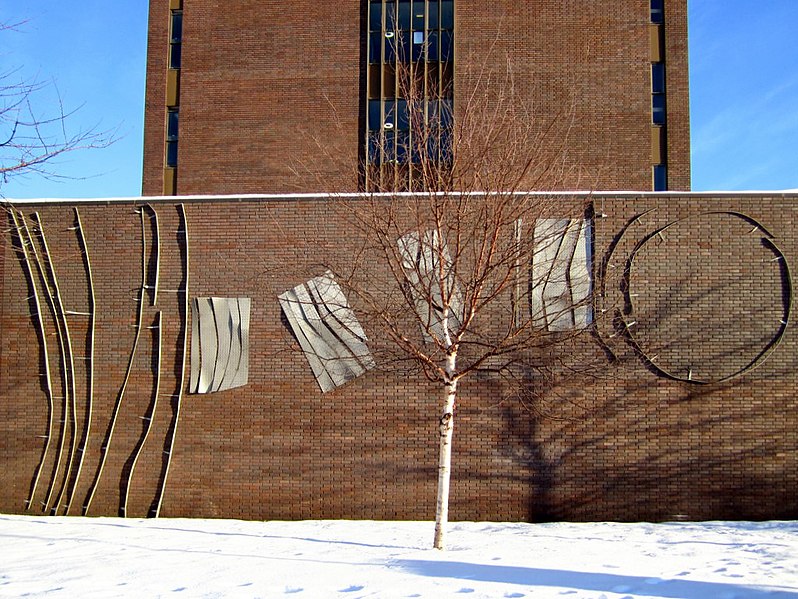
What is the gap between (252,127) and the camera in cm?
2059

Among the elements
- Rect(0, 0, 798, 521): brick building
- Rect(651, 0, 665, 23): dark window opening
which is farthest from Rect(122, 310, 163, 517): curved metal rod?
Rect(651, 0, 665, 23): dark window opening

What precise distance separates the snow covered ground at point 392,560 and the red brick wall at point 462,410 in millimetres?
647

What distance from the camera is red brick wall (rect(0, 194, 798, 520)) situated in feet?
38.1

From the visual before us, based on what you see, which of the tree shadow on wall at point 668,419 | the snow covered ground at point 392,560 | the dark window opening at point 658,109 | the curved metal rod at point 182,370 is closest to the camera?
the snow covered ground at point 392,560

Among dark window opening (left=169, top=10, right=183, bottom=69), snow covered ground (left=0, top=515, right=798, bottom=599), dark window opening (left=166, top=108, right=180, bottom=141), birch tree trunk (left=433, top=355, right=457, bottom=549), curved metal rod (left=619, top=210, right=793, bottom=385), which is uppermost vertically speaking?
dark window opening (left=169, top=10, right=183, bottom=69)

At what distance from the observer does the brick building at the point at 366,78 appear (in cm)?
1955

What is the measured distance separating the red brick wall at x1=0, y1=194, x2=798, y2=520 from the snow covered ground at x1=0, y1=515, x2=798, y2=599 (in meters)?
0.65

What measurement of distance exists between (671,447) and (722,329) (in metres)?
2.09

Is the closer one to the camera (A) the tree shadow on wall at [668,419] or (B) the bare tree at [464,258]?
(B) the bare tree at [464,258]

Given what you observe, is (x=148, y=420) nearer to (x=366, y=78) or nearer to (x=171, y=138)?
(x=171, y=138)

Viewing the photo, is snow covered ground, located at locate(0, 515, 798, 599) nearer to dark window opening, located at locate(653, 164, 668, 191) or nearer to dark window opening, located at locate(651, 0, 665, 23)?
dark window opening, located at locate(653, 164, 668, 191)

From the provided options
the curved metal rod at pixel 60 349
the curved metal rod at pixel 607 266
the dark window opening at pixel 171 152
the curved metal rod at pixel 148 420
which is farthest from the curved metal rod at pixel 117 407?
the dark window opening at pixel 171 152

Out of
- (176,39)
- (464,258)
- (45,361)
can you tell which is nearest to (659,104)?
(464,258)

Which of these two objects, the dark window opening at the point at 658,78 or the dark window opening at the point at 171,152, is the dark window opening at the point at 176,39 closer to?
the dark window opening at the point at 171,152
